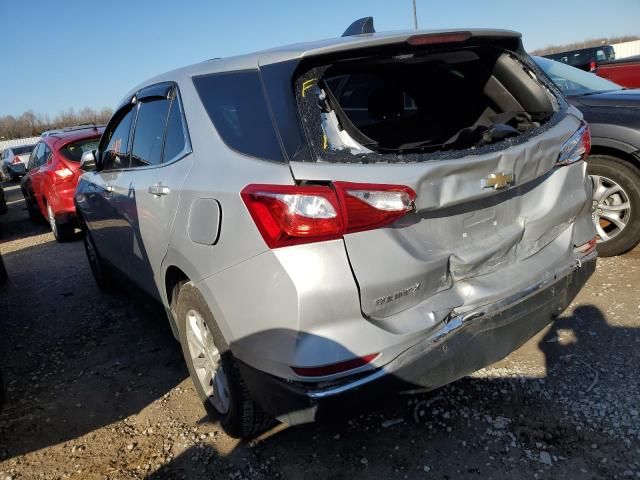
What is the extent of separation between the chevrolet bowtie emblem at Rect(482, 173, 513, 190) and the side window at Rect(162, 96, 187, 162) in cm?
149

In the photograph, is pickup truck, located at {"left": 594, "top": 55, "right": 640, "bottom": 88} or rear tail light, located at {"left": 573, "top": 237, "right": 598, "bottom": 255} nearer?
rear tail light, located at {"left": 573, "top": 237, "right": 598, "bottom": 255}

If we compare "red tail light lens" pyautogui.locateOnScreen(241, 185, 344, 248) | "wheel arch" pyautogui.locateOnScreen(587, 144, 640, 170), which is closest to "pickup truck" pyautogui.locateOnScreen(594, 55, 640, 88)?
"wheel arch" pyautogui.locateOnScreen(587, 144, 640, 170)

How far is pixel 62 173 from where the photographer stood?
7.41 m

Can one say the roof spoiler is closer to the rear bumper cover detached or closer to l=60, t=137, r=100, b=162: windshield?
the rear bumper cover detached

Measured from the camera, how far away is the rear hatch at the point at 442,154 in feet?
6.32

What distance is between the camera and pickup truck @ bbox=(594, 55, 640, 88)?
9070 mm

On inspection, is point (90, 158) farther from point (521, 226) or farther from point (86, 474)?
point (521, 226)

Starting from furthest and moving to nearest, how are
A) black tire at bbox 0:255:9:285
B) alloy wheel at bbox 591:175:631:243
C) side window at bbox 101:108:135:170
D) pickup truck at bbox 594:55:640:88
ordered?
pickup truck at bbox 594:55:640:88
black tire at bbox 0:255:9:285
alloy wheel at bbox 591:175:631:243
side window at bbox 101:108:135:170

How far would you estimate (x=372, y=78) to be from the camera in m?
3.03

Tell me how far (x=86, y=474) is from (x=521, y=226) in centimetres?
245

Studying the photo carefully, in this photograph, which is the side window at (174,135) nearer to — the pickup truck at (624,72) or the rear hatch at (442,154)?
the rear hatch at (442,154)

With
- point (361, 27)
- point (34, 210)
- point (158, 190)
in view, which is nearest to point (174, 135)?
point (158, 190)

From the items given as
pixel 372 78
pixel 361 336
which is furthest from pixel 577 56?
pixel 361 336

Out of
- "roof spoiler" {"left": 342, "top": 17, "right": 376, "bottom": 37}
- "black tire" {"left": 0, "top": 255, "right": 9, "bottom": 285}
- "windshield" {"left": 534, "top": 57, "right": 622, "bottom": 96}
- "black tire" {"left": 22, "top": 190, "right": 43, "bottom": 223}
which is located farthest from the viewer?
"black tire" {"left": 22, "top": 190, "right": 43, "bottom": 223}
